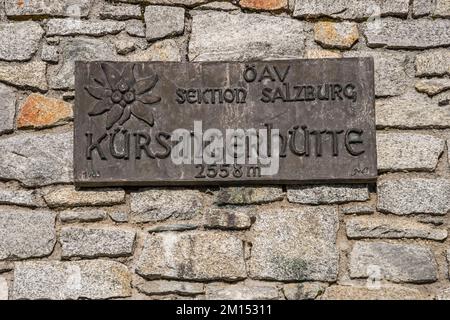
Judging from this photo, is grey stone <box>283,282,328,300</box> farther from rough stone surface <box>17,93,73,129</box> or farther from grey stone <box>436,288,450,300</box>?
rough stone surface <box>17,93,73,129</box>

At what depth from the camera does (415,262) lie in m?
3.02

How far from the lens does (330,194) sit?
3.09m

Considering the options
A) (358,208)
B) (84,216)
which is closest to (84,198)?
(84,216)

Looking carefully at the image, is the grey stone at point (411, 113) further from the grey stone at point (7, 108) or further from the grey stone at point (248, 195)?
the grey stone at point (7, 108)

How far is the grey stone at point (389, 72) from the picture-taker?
317cm

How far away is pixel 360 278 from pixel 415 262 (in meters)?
0.25

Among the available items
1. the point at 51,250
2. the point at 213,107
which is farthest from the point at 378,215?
the point at 51,250

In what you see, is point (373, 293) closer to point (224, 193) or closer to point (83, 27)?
point (224, 193)

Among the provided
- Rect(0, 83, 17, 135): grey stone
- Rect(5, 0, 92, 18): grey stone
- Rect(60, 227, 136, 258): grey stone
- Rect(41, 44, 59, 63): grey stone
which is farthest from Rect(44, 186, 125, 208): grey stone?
Rect(5, 0, 92, 18): grey stone

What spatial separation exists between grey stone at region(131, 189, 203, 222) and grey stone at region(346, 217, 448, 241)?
2.29 feet

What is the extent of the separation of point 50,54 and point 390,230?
1758 millimetres

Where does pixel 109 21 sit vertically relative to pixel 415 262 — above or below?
above

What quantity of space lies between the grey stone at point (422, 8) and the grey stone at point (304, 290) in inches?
52.4

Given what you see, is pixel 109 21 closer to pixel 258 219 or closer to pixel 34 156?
pixel 34 156
